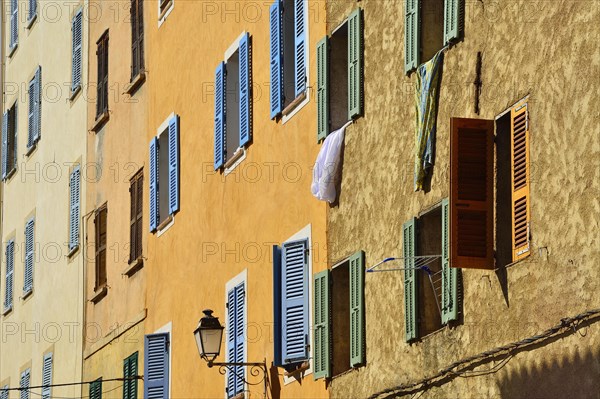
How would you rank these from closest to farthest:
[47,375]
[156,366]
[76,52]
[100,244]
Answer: [156,366] → [100,244] → [47,375] → [76,52]

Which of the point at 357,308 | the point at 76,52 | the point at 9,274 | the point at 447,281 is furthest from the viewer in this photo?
the point at 9,274

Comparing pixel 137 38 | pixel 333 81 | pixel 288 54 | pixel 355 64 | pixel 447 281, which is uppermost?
pixel 137 38

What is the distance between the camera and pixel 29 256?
3328 centimetres

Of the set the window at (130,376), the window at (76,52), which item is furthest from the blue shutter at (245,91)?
the window at (76,52)

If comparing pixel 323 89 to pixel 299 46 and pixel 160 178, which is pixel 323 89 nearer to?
pixel 299 46

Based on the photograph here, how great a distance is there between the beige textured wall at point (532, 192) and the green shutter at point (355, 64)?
102 millimetres

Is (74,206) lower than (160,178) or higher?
higher

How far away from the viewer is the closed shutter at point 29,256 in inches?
1305

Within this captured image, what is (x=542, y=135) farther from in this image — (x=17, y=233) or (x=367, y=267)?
(x=17, y=233)

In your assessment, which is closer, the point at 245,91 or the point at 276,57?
the point at 276,57

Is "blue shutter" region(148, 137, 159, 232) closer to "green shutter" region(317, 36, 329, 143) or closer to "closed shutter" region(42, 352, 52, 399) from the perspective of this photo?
"closed shutter" region(42, 352, 52, 399)

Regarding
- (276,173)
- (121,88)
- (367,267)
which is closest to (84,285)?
(121,88)

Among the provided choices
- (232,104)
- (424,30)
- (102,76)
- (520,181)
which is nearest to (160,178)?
(232,104)

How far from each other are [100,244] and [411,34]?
41.8 feet
